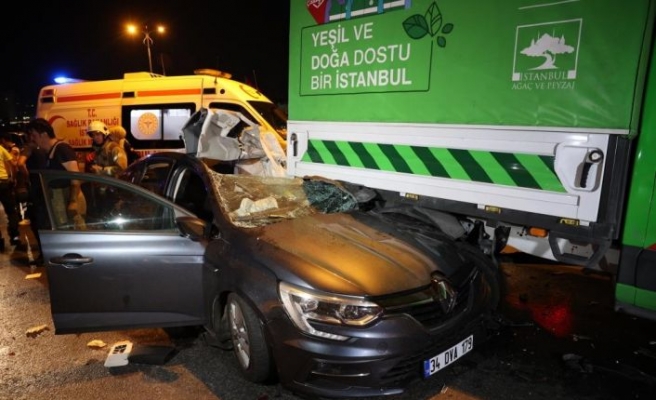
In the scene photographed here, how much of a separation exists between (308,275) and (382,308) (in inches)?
18.3

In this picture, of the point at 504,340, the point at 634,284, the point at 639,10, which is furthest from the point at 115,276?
the point at 639,10

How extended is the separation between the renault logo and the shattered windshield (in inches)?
51.1

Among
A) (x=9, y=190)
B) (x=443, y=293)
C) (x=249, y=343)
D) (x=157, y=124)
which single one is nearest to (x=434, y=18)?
(x=443, y=293)

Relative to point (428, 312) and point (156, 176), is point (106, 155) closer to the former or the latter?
point (156, 176)

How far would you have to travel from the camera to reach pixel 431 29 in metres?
3.41

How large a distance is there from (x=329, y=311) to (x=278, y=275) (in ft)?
1.28

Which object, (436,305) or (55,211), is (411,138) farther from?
(55,211)

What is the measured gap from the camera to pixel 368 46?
12.4ft

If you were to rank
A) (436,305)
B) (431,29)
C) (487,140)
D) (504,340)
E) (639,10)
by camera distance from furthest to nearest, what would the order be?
(504,340) < (431,29) < (487,140) < (436,305) < (639,10)

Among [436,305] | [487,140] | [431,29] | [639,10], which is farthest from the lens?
[431,29]

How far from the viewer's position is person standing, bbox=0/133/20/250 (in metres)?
6.57

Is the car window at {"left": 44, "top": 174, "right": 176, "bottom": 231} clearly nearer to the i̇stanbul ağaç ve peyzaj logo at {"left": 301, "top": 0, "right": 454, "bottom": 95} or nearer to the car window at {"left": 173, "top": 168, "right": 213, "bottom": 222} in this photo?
the car window at {"left": 173, "top": 168, "right": 213, "bottom": 222}

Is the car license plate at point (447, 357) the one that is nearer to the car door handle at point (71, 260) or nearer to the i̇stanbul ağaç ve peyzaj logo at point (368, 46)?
the i̇stanbul ağaç ve peyzaj logo at point (368, 46)

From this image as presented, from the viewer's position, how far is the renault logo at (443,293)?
2.78 metres
